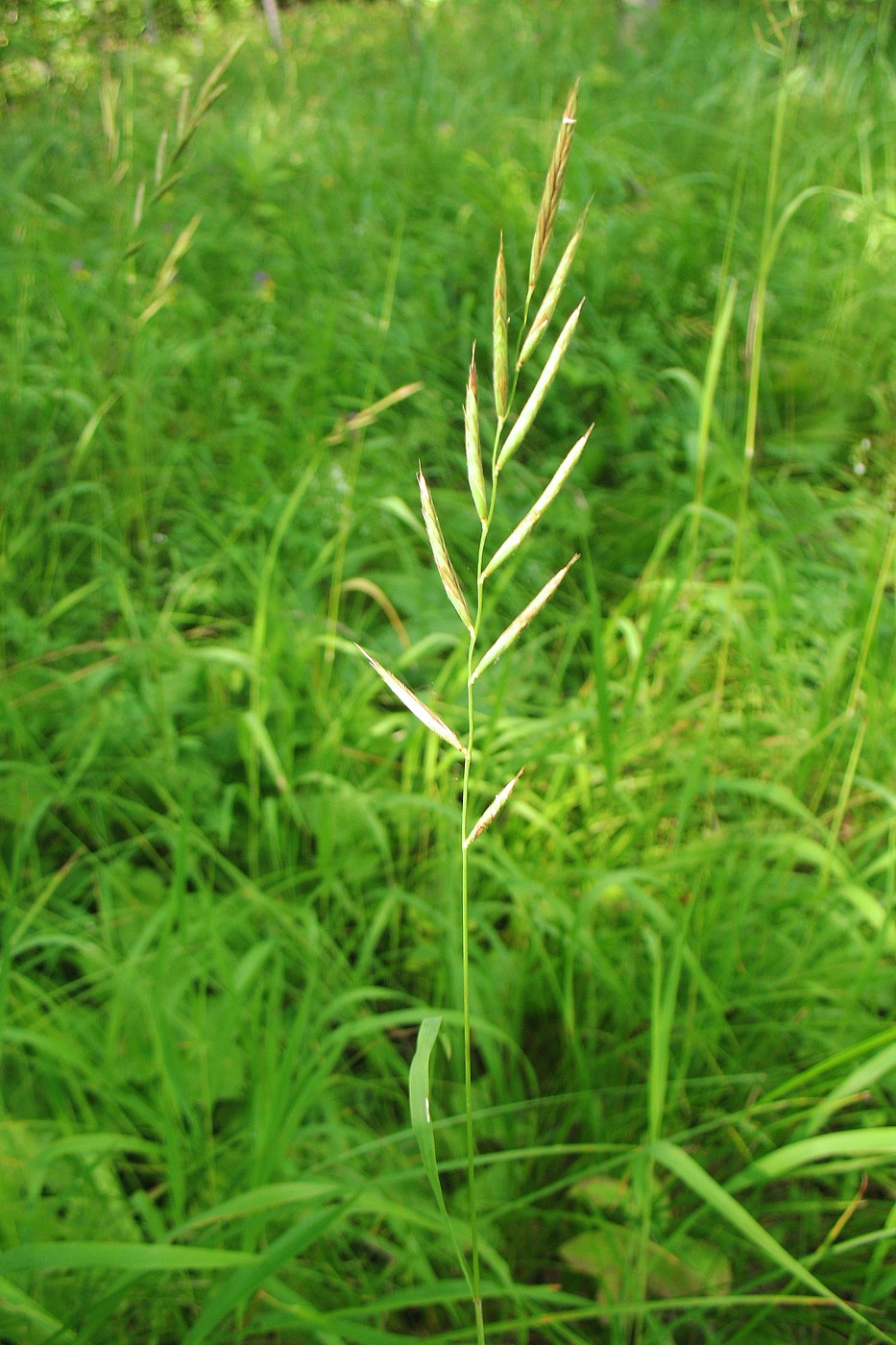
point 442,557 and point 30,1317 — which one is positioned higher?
point 442,557

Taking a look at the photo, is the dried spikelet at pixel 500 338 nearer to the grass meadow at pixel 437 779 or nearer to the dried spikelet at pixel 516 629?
the dried spikelet at pixel 516 629

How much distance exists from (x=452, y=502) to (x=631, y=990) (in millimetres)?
1398

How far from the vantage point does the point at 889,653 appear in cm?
191

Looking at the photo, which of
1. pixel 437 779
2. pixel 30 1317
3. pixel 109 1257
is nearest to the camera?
pixel 109 1257

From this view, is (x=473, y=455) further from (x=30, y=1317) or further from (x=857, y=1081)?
(x=30, y=1317)

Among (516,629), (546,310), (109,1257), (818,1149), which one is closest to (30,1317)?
(109,1257)

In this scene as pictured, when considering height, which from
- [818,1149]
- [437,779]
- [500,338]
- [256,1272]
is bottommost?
[437,779]

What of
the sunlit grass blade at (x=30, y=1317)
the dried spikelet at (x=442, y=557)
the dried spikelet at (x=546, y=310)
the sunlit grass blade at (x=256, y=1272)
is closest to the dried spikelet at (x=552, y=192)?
the dried spikelet at (x=546, y=310)

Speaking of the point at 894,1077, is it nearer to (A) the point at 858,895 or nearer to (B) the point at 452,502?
(A) the point at 858,895

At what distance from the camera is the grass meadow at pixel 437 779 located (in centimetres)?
101

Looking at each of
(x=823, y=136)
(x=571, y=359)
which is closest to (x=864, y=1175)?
(x=571, y=359)

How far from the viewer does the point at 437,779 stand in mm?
1637

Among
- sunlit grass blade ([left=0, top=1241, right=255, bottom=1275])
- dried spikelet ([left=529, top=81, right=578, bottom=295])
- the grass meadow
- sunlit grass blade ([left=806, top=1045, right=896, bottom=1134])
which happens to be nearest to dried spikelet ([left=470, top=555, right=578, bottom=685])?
dried spikelet ([left=529, top=81, right=578, bottom=295])

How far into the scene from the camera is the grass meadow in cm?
101
